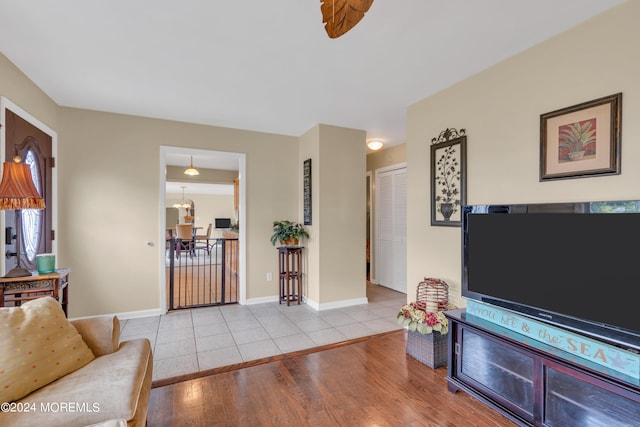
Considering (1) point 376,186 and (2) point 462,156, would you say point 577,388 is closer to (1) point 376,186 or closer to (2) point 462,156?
(2) point 462,156

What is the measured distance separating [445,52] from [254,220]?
3192 mm

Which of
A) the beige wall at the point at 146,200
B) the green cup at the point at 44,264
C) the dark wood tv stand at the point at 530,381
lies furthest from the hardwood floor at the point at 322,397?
the beige wall at the point at 146,200

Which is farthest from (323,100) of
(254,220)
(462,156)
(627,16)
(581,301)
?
(581,301)

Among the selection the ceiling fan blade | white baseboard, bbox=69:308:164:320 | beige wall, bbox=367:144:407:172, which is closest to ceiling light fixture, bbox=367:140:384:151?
beige wall, bbox=367:144:407:172

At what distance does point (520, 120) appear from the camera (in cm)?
224

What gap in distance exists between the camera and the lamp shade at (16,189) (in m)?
1.96

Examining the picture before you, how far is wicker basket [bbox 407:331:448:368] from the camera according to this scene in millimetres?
2484

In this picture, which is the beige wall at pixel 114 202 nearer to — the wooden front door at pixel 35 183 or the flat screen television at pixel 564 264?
the wooden front door at pixel 35 183

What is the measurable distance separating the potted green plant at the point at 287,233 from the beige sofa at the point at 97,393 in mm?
2728

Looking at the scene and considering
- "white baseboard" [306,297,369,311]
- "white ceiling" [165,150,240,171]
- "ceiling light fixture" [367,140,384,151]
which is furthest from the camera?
"white ceiling" [165,150,240,171]

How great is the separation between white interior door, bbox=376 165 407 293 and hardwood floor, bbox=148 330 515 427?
2439 mm

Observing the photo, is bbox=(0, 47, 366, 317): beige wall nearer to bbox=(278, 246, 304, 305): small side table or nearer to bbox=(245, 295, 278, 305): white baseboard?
bbox=(245, 295, 278, 305): white baseboard

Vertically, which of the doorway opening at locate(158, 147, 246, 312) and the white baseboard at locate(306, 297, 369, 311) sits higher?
the doorway opening at locate(158, 147, 246, 312)

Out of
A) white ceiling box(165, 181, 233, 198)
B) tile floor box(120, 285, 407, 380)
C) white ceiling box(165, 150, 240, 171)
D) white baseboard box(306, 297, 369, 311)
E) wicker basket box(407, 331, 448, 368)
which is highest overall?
white ceiling box(165, 150, 240, 171)
